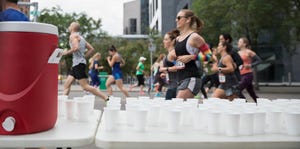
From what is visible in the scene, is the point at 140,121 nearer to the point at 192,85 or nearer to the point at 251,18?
the point at 192,85

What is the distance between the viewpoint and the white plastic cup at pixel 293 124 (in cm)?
124

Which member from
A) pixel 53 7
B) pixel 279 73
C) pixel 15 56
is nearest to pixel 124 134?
pixel 15 56

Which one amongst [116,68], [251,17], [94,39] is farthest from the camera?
[94,39]

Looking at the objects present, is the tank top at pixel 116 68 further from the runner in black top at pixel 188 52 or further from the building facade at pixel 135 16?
the building facade at pixel 135 16

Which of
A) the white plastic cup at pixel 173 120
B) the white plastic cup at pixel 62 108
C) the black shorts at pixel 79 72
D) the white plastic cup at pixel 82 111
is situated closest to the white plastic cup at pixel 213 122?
the white plastic cup at pixel 173 120

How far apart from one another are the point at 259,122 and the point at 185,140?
315 millimetres

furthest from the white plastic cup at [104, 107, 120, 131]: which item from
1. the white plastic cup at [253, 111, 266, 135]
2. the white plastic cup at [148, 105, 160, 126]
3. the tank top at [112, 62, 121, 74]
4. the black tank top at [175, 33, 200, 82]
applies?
the tank top at [112, 62, 121, 74]

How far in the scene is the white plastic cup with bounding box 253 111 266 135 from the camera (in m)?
1.26

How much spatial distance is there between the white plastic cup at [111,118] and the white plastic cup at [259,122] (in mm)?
492

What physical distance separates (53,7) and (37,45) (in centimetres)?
3195

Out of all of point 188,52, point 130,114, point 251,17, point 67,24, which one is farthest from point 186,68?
point 67,24

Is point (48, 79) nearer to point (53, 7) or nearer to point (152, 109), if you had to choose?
point (152, 109)

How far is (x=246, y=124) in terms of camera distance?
4.05ft

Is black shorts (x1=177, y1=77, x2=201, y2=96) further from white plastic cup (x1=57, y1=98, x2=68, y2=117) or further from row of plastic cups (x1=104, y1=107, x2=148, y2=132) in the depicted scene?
row of plastic cups (x1=104, y1=107, x2=148, y2=132)
